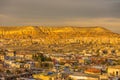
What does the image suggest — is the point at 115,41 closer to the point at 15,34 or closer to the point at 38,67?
the point at 15,34

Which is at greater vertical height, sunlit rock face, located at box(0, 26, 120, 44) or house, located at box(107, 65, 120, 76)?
sunlit rock face, located at box(0, 26, 120, 44)

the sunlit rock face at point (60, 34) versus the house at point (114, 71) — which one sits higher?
the sunlit rock face at point (60, 34)

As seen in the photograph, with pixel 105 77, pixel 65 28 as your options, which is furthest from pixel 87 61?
pixel 65 28

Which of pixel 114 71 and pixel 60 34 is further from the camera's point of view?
pixel 60 34

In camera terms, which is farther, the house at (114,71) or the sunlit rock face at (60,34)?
the sunlit rock face at (60,34)

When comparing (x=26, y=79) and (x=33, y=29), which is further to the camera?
(x=33, y=29)

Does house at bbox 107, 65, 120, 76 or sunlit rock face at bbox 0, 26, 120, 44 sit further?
sunlit rock face at bbox 0, 26, 120, 44

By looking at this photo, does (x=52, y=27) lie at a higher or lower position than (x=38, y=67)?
higher

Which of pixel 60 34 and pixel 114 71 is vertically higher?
pixel 60 34
